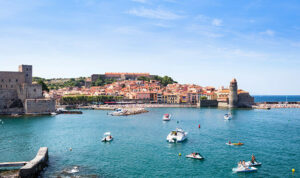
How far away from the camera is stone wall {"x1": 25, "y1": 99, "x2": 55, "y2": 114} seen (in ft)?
156

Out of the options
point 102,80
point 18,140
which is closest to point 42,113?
point 18,140

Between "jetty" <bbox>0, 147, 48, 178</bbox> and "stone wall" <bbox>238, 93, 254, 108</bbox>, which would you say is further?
"stone wall" <bbox>238, 93, 254, 108</bbox>

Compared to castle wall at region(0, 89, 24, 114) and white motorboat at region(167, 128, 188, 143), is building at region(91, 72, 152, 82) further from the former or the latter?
white motorboat at region(167, 128, 188, 143)

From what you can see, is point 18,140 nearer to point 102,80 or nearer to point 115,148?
point 115,148

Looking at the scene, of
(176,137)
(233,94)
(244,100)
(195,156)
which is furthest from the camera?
(244,100)

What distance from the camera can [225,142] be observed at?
25594mm

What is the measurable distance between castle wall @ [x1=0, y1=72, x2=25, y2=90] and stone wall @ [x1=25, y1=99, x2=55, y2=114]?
4.11 metres

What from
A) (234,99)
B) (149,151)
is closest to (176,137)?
(149,151)

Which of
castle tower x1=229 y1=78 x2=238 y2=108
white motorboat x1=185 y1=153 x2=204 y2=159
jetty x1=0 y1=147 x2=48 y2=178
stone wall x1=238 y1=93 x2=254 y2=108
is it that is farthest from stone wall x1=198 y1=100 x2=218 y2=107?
jetty x1=0 y1=147 x2=48 y2=178

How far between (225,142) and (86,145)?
12840 millimetres

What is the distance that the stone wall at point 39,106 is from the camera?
156 feet

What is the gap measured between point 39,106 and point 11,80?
683 centimetres

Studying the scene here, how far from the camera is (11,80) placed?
48.5 meters

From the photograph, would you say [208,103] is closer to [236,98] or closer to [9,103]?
[236,98]
